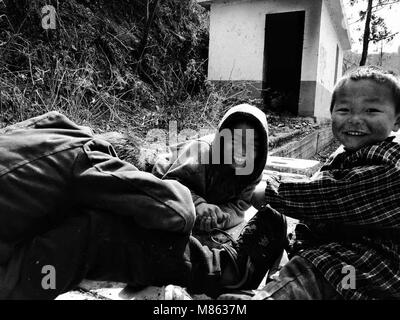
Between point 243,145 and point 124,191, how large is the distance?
4.00 ft

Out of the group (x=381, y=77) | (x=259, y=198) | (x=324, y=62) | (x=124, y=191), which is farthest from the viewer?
(x=324, y=62)

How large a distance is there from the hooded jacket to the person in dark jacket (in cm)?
90

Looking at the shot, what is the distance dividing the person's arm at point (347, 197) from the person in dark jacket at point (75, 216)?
1.57ft

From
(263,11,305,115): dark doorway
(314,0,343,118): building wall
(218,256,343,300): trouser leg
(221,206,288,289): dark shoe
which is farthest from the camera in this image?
(263,11,305,115): dark doorway

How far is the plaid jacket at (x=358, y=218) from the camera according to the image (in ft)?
4.43

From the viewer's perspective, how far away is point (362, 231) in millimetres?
1427

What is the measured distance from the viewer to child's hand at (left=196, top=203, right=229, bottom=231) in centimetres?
206

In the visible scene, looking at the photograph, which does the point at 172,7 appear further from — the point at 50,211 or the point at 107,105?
the point at 50,211

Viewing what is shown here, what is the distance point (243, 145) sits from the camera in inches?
90.4

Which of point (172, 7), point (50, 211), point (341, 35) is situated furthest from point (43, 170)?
point (341, 35)

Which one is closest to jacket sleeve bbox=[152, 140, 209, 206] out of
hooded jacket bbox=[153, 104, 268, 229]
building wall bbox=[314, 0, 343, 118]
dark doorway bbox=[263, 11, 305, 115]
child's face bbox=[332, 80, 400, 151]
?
hooded jacket bbox=[153, 104, 268, 229]

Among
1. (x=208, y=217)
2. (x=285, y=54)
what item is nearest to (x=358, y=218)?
(x=208, y=217)

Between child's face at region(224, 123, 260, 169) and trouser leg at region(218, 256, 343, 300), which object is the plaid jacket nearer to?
trouser leg at region(218, 256, 343, 300)

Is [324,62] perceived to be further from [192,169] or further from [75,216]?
[75,216]
